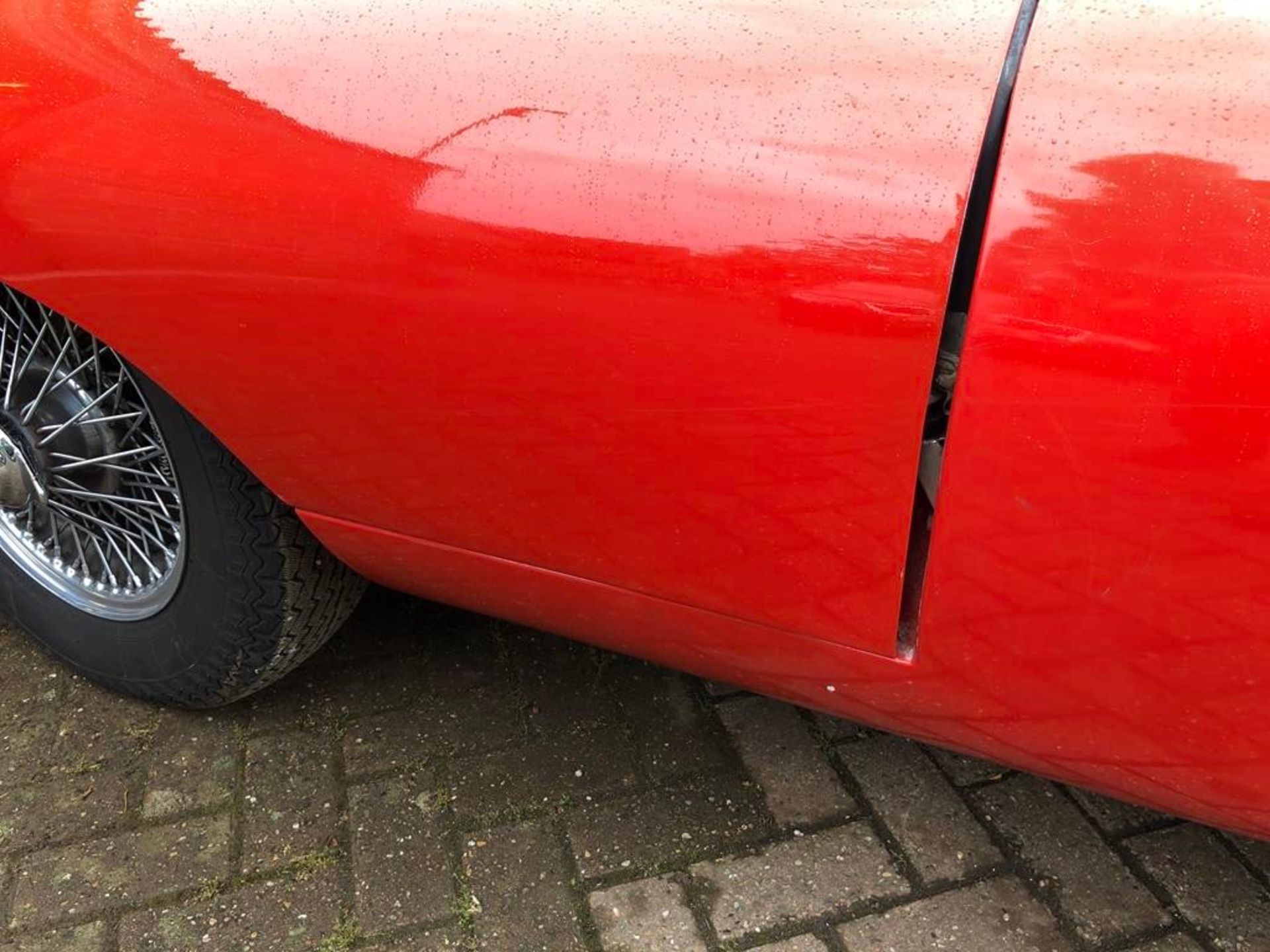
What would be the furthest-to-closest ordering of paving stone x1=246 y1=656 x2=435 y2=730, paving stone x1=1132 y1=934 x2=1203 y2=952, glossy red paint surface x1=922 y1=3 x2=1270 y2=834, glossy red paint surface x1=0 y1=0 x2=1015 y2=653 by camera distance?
paving stone x1=246 y1=656 x2=435 y2=730 → paving stone x1=1132 y1=934 x2=1203 y2=952 → glossy red paint surface x1=0 y1=0 x2=1015 y2=653 → glossy red paint surface x1=922 y1=3 x2=1270 y2=834

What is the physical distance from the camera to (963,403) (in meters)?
1.17

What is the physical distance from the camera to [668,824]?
1941mm

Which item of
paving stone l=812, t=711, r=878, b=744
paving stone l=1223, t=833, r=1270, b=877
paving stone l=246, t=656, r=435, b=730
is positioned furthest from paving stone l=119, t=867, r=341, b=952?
paving stone l=1223, t=833, r=1270, b=877

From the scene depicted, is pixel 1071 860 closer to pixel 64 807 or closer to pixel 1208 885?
pixel 1208 885

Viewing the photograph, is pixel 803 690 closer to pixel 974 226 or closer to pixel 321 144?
pixel 974 226

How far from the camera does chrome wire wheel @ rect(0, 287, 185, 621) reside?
1980mm

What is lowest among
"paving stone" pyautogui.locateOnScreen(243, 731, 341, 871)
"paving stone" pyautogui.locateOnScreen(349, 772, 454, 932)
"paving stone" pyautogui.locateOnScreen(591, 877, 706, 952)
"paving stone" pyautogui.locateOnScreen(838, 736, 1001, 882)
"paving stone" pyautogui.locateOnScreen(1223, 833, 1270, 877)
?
"paving stone" pyautogui.locateOnScreen(243, 731, 341, 871)

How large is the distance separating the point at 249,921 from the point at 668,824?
70 cm

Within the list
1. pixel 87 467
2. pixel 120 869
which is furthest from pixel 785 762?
pixel 87 467

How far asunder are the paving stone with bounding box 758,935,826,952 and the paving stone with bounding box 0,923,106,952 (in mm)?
1045

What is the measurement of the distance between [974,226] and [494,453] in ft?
2.19

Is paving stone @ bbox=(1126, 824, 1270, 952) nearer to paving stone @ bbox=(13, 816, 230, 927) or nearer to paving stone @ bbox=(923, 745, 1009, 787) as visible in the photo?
paving stone @ bbox=(923, 745, 1009, 787)

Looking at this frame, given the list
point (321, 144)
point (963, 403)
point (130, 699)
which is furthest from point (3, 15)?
point (963, 403)

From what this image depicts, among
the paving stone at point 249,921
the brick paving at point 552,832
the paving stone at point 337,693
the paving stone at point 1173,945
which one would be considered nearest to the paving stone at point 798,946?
the brick paving at point 552,832
